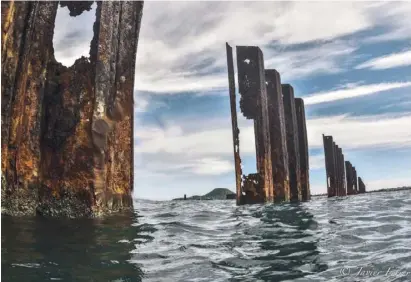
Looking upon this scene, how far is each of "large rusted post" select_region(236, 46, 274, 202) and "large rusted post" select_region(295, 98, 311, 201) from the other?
17.2ft

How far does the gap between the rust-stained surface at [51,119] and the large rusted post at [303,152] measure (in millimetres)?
11174

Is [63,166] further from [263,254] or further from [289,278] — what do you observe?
[289,278]

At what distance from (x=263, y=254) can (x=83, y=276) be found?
72.9 inches

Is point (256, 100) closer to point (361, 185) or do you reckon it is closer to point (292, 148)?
point (292, 148)

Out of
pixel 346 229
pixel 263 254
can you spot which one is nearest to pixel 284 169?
pixel 346 229

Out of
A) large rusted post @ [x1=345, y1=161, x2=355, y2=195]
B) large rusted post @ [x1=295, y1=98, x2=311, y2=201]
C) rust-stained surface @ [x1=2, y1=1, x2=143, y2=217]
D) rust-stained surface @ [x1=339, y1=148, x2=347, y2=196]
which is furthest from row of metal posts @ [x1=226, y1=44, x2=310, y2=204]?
large rusted post @ [x1=345, y1=161, x2=355, y2=195]

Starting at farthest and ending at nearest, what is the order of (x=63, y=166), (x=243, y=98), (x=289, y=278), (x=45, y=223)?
(x=243, y=98)
(x=63, y=166)
(x=45, y=223)
(x=289, y=278)

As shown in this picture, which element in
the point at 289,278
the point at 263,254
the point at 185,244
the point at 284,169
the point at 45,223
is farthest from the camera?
the point at 284,169

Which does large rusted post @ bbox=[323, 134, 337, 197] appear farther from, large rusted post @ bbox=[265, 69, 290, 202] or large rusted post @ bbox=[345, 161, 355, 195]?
large rusted post @ bbox=[265, 69, 290, 202]

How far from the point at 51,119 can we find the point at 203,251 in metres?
3.39

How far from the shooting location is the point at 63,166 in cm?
671

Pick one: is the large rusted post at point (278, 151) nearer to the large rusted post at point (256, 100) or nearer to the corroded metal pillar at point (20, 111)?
the large rusted post at point (256, 100)

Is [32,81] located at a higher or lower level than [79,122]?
higher

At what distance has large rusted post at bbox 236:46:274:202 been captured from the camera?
11898 mm
